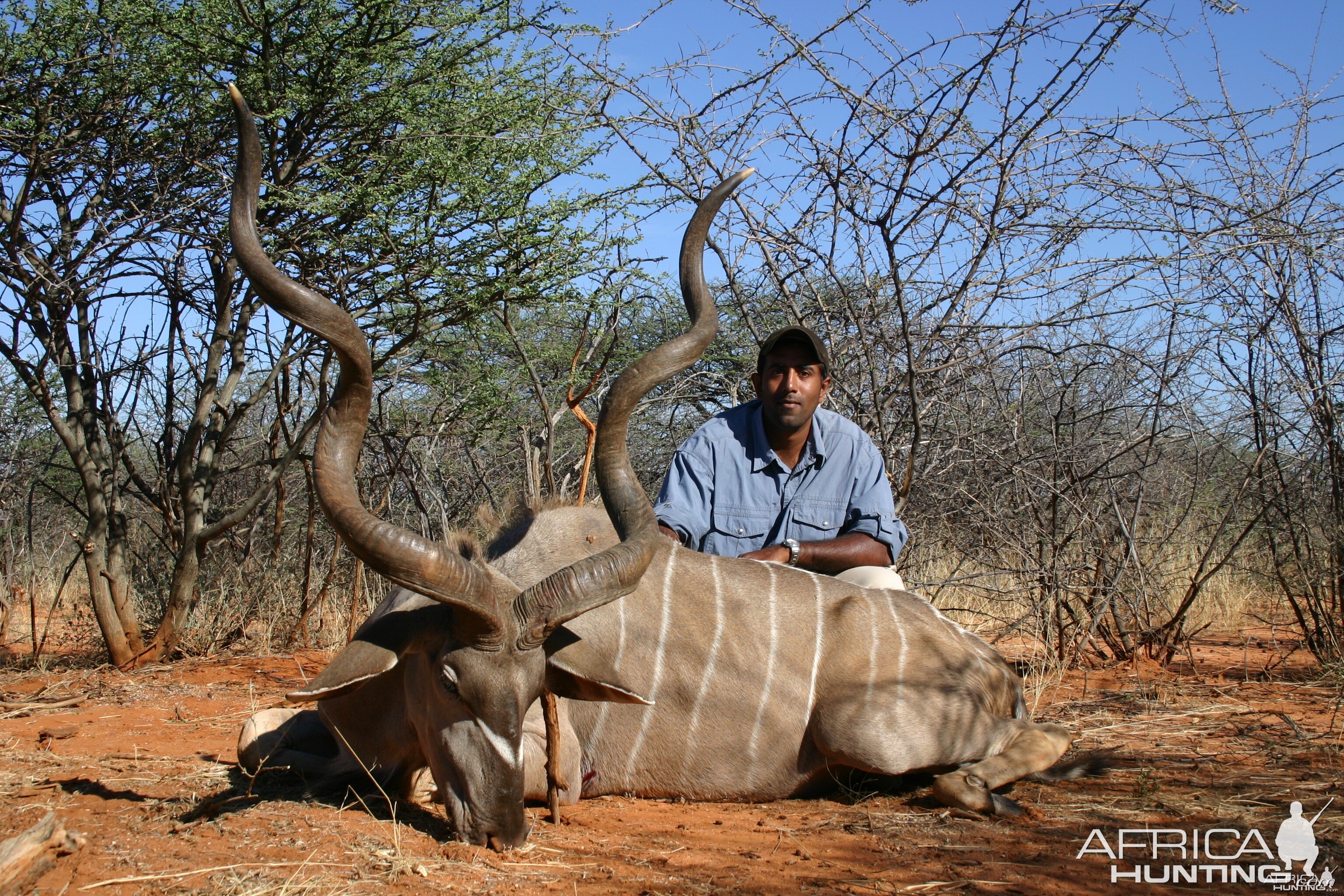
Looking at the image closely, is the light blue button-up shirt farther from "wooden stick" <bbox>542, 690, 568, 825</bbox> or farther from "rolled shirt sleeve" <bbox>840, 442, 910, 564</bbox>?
"wooden stick" <bbox>542, 690, 568, 825</bbox>

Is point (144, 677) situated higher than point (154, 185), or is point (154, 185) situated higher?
point (154, 185)

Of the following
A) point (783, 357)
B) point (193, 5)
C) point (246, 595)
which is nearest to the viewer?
point (783, 357)

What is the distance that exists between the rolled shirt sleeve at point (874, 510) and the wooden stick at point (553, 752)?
1678 mm

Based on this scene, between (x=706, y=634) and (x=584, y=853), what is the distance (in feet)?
3.15

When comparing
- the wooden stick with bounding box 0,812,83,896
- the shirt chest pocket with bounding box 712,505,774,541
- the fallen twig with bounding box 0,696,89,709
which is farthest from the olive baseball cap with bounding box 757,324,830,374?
the fallen twig with bounding box 0,696,89,709

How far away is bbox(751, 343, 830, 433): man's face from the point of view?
4219 mm

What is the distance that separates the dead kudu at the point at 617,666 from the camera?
2598 mm

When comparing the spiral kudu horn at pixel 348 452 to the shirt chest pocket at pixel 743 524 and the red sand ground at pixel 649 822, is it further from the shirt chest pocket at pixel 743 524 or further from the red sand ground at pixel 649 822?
the shirt chest pocket at pixel 743 524

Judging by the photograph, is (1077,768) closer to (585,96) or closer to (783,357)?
(783,357)

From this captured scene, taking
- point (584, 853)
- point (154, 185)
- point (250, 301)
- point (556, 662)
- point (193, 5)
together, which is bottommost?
point (584, 853)

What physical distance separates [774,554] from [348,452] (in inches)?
74.1

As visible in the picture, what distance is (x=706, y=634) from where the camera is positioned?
340 centimetres

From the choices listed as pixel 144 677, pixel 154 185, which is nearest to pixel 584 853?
pixel 144 677

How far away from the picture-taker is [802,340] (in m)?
4.27
